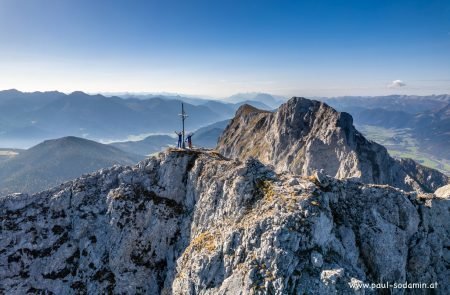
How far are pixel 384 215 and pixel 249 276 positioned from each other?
60.0 feet

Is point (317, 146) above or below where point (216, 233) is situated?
below

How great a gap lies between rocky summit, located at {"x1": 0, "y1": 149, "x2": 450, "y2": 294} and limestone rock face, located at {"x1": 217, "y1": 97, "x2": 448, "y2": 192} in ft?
261

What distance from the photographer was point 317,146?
135500 mm

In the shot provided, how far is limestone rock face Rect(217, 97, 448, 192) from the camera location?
126 m

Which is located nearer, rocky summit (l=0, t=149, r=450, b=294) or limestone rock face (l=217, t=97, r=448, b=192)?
rocky summit (l=0, t=149, r=450, b=294)

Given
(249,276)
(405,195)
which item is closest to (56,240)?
(249,276)

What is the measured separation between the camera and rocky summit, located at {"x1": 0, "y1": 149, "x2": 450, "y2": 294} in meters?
28.8

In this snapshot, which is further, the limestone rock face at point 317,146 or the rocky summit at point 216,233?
the limestone rock face at point 317,146

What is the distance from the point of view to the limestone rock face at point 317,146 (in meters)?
126

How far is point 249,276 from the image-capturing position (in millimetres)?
28078

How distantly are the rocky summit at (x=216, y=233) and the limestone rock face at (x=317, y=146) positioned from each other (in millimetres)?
79598

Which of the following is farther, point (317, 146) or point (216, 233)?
point (317, 146)

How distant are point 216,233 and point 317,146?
109322 millimetres

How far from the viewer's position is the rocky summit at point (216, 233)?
1135 inches
